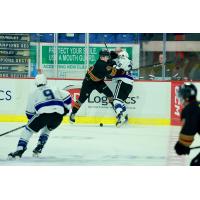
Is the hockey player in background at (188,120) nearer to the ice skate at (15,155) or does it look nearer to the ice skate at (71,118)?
the ice skate at (71,118)

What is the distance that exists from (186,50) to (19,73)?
138 centimetres

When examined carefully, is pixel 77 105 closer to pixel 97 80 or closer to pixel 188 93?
pixel 97 80

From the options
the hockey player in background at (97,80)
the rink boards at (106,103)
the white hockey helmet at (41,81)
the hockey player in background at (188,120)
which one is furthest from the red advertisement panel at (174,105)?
the white hockey helmet at (41,81)

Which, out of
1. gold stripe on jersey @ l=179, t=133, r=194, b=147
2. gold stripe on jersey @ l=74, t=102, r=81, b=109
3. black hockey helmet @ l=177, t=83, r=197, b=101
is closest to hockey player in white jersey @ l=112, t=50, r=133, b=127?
gold stripe on jersey @ l=74, t=102, r=81, b=109

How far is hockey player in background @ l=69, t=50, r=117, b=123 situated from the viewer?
578 cm

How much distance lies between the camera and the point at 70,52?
5.85m

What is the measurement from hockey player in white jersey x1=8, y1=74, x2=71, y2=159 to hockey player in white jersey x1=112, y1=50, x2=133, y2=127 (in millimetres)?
467

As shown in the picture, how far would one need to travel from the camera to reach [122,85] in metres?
5.92

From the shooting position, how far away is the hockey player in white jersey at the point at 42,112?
561cm

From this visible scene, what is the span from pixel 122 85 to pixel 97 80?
0.23 meters

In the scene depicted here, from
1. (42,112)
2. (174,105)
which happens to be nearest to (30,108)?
(42,112)

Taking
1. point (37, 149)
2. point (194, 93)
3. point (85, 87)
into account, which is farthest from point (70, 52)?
point (194, 93)

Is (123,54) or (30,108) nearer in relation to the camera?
(30,108)

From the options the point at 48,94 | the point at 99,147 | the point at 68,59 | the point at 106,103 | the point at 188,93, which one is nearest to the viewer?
the point at 188,93
